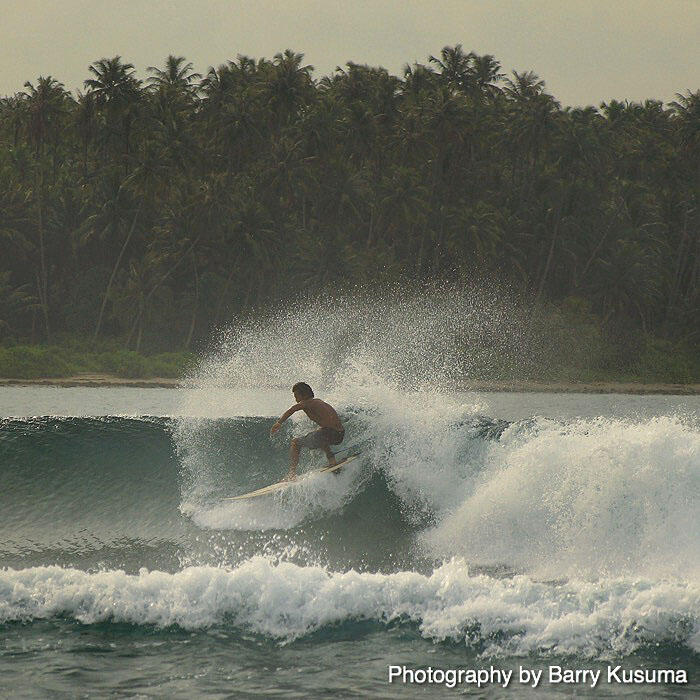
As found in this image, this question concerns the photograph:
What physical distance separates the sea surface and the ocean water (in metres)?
0.03

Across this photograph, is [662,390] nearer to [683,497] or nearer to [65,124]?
[65,124]

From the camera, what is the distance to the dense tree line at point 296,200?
63.7 metres

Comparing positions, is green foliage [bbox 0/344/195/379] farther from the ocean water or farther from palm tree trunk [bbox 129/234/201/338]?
the ocean water

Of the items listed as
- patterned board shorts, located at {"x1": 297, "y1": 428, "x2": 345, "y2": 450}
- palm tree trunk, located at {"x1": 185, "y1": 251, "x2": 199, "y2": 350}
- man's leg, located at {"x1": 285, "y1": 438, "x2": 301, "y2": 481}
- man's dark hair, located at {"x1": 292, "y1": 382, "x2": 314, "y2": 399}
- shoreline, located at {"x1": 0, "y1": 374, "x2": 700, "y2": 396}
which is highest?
palm tree trunk, located at {"x1": 185, "y1": 251, "x2": 199, "y2": 350}

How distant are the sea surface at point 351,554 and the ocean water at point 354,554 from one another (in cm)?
3

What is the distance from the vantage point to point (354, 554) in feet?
40.5

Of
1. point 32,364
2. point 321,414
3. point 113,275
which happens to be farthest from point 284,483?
point 113,275

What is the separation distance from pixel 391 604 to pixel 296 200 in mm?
58693

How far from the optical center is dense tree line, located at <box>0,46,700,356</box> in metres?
63.7

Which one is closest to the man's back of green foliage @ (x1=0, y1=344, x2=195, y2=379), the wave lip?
the wave lip

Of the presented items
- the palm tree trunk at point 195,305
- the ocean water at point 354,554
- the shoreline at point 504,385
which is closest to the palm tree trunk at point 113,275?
the palm tree trunk at point 195,305

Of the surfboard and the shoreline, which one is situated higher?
the surfboard

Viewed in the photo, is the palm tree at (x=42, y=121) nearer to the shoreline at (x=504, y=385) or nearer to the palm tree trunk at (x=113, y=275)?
the palm tree trunk at (x=113, y=275)

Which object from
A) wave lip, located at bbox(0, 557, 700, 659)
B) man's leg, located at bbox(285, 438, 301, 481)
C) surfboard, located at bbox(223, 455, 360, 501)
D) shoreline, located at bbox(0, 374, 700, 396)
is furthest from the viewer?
shoreline, located at bbox(0, 374, 700, 396)
